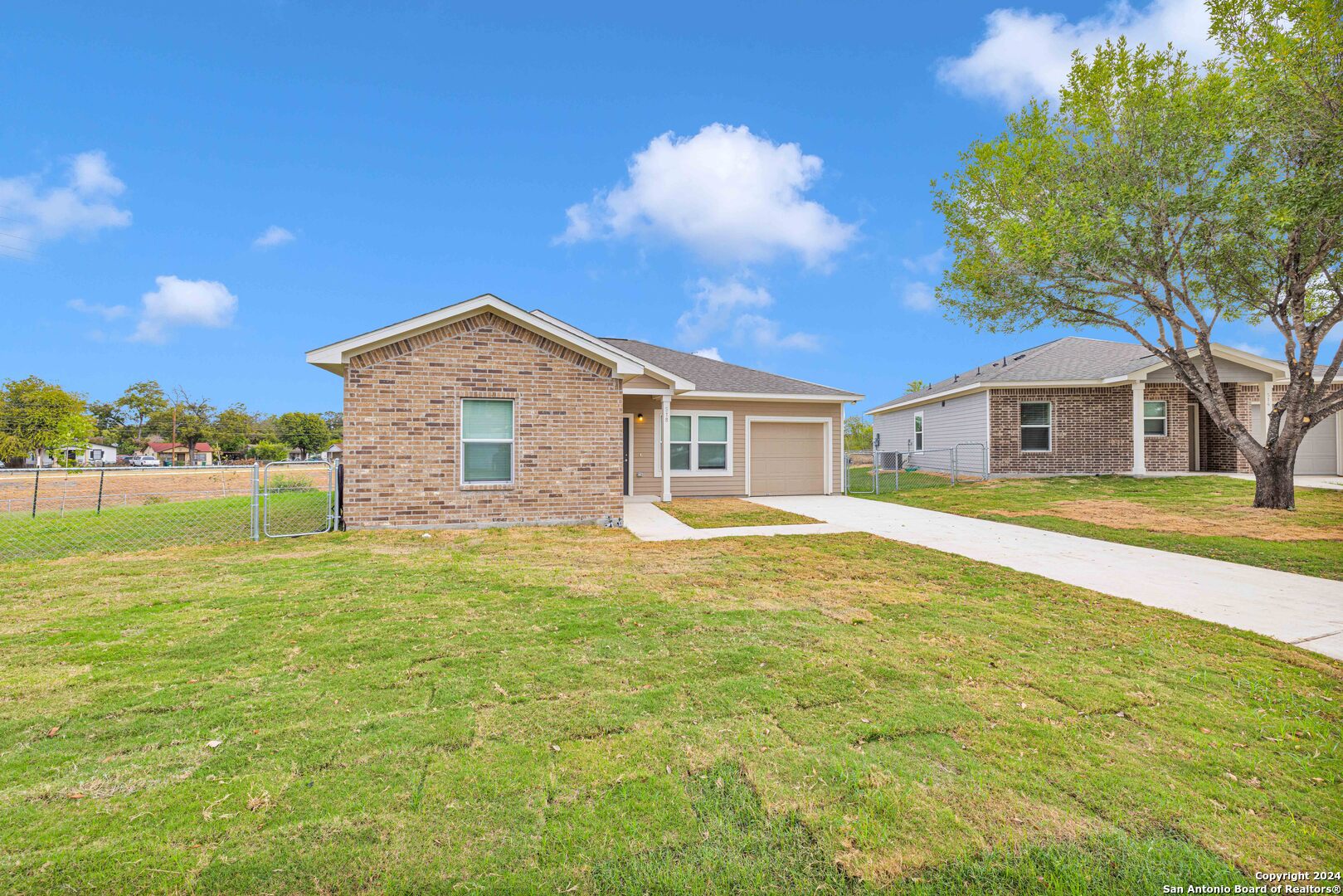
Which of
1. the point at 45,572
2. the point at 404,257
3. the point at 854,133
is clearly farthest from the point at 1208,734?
the point at 404,257

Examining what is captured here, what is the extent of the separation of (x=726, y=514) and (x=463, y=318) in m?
6.31

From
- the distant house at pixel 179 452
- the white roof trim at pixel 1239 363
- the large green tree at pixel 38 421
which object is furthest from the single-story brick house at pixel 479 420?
the distant house at pixel 179 452

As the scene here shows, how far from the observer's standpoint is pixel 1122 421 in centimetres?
1884

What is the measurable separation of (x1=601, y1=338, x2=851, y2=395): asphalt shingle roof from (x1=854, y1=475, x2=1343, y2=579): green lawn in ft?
12.2

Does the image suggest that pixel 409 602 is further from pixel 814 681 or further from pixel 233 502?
pixel 233 502

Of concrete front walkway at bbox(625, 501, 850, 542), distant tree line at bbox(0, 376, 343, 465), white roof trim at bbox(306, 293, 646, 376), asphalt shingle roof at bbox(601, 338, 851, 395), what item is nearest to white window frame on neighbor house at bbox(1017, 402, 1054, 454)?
asphalt shingle roof at bbox(601, 338, 851, 395)

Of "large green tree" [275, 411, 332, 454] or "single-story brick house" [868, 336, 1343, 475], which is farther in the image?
"large green tree" [275, 411, 332, 454]

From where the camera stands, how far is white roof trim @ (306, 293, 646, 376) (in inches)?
355

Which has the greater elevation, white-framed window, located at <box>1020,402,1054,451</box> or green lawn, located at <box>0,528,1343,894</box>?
white-framed window, located at <box>1020,402,1054,451</box>

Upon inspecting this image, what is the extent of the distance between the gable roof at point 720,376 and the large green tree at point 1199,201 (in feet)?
18.1

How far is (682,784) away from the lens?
2.32 metres

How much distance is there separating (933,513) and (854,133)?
817 inches

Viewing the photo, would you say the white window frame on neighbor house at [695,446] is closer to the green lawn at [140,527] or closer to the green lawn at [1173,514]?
the green lawn at [1173,514]

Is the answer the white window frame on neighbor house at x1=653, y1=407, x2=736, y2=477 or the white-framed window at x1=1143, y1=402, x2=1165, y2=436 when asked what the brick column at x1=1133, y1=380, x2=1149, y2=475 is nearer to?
the white-framed window at x1=1143, y1=402, x2=1165, y2=436
